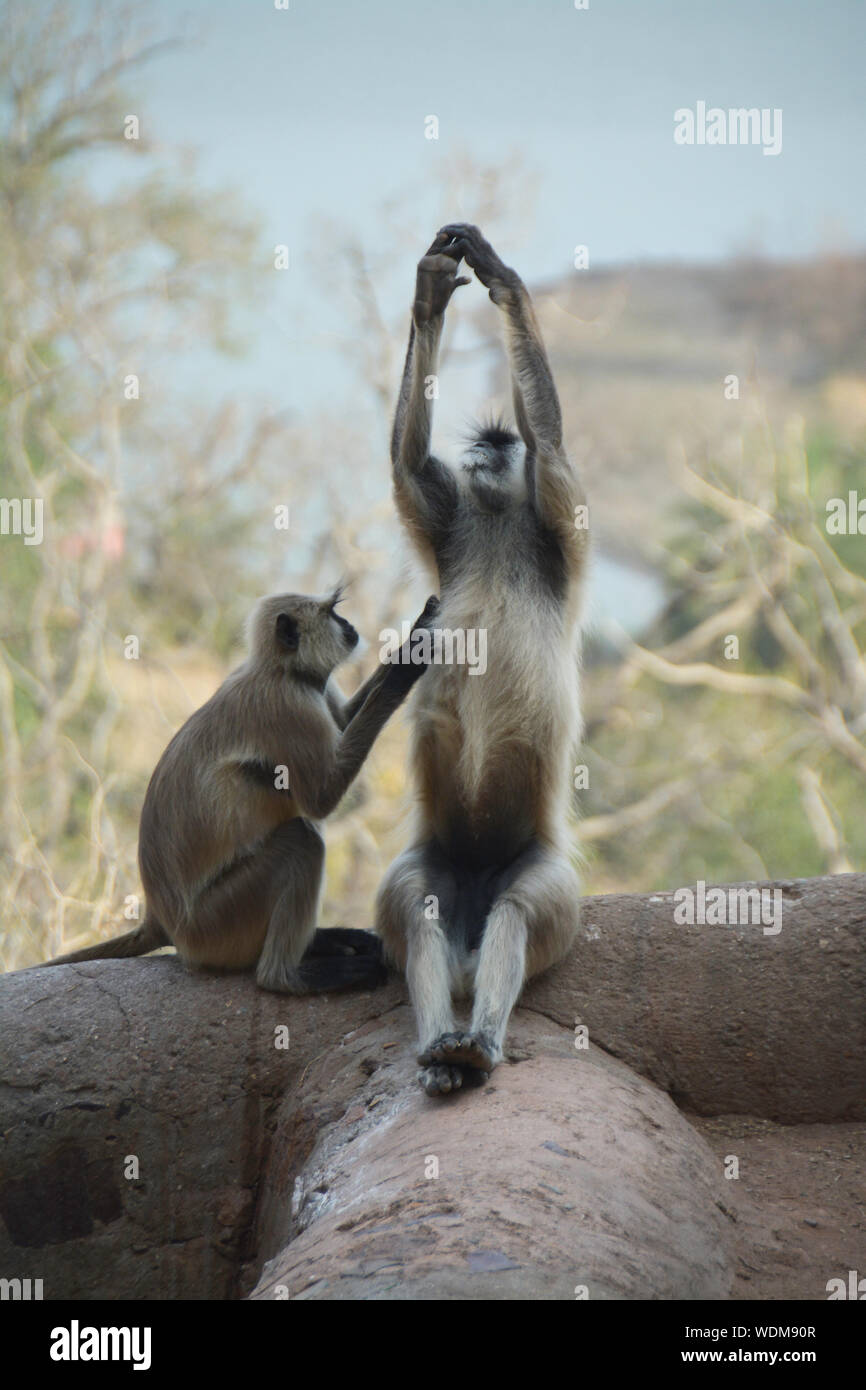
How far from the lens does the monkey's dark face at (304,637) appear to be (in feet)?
14.3

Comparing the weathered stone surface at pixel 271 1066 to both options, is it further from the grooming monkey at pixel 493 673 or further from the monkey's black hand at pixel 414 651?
the monkey's black hand at pixel 414 651

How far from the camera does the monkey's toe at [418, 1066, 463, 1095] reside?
348 cm

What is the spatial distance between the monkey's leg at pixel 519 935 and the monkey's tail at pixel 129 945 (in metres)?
1.28

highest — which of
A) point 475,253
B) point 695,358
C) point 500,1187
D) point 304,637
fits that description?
point 695,358

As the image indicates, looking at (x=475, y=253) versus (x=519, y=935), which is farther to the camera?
(x=475, y=253)

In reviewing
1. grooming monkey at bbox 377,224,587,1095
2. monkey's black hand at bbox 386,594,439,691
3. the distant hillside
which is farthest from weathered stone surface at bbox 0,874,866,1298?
the distant hillside

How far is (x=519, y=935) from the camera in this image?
3926 mm

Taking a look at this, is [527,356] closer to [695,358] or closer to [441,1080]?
[441,1080]

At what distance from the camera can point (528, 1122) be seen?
3.28m

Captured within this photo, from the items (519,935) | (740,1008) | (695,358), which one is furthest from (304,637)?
(695,358)

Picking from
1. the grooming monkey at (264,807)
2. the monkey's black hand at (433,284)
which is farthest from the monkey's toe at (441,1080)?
the monkey's black hand at (433,284)

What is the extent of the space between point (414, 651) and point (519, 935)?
0.92m

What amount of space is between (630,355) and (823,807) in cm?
1074

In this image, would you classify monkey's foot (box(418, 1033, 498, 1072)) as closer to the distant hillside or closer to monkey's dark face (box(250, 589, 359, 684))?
monkey's dark face (box(250, 589, 359, 684))
